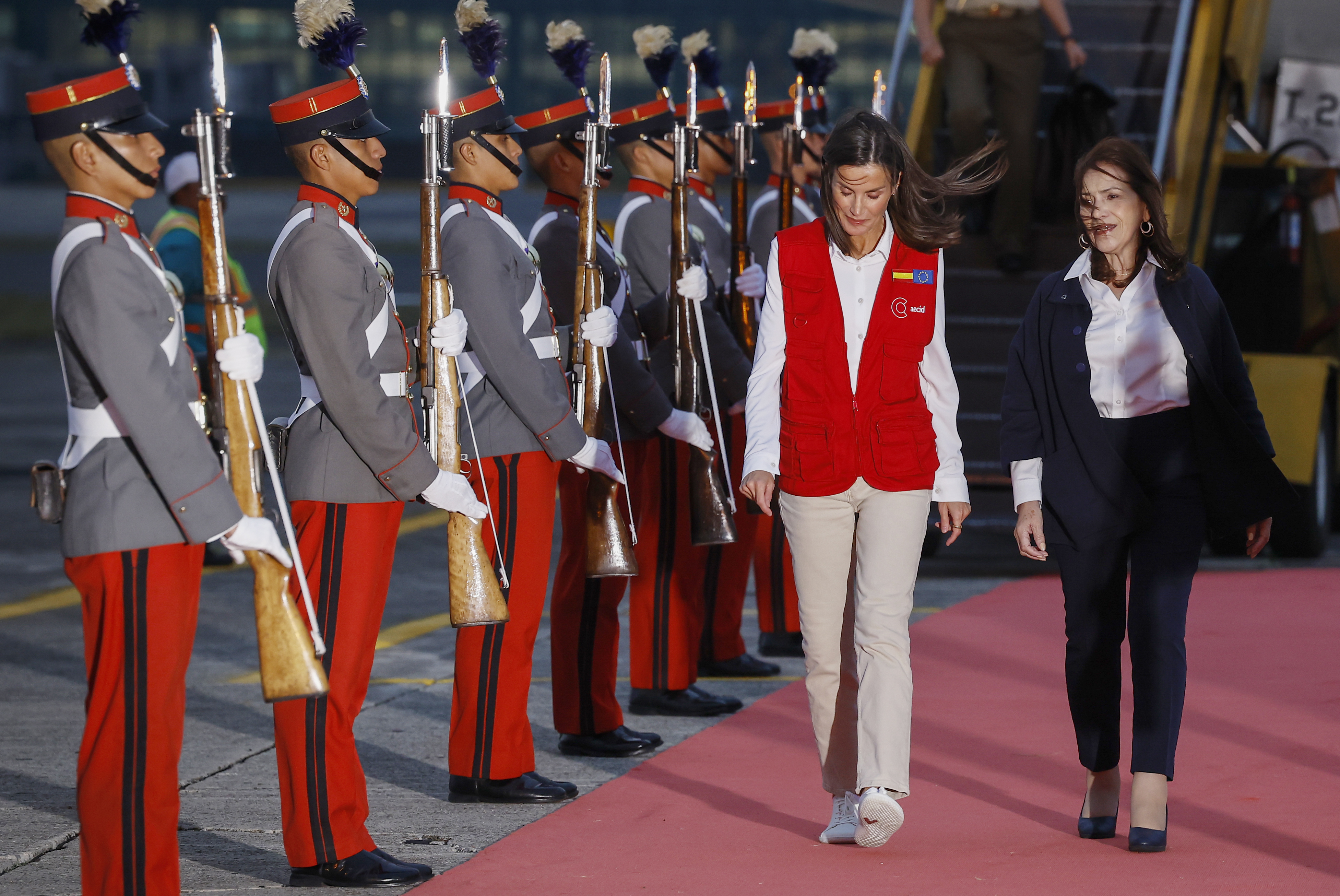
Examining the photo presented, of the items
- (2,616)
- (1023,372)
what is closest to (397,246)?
(2,616)

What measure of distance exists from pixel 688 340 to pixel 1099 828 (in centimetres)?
230

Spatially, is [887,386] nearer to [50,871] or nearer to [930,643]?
[50,871]

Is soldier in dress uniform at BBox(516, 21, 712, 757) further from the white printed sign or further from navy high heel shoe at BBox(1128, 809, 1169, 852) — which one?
the white printed sign

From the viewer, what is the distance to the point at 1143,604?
4.64m

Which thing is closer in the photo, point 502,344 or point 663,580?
point 502,344

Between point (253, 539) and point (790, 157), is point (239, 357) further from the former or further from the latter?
point (790, 157)

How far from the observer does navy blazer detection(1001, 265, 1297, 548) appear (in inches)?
182

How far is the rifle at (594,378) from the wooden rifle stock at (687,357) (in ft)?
1.67

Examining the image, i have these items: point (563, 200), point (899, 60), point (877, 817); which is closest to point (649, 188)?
point (563, 200)

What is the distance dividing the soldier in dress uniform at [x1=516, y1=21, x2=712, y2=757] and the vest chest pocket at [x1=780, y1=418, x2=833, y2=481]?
1.16m

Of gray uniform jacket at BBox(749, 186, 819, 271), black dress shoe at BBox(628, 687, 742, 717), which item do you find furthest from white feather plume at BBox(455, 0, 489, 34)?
gray uniform jacket at BBox(749, 186, 819, 271)

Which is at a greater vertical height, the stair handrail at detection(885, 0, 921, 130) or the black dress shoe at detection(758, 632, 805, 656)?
the stair handrail at detection(885, 0, 921, 130)

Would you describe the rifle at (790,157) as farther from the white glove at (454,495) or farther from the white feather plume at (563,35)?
the white glove at (454,495)

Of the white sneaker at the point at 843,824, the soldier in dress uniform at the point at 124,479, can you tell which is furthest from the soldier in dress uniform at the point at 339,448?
the white sneaker at the point at 843,824
